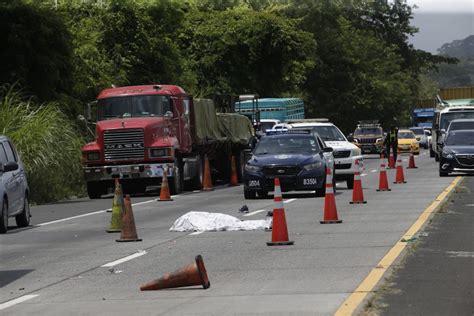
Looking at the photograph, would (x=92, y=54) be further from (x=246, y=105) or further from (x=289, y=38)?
(x=289, y=38)

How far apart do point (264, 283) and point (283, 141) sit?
653 inches

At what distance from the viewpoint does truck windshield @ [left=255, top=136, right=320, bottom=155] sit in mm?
28812

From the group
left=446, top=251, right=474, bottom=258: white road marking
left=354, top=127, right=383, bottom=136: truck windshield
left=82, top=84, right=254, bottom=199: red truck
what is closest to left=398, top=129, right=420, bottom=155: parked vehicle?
left=354, top=127, right=383, bottom=136: truck windshield

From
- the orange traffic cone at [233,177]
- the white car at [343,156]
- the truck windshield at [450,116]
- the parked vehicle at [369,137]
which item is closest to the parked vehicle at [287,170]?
the white car at [343,156]

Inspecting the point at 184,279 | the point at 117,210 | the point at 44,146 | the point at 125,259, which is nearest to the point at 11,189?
the point at 117,210

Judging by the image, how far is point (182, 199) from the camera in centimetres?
3048

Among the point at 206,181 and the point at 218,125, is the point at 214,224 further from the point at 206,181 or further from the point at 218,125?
the point at 218,125

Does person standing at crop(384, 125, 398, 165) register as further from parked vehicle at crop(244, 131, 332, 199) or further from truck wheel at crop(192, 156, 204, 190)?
parked vehicle at crop(244, 131, 332, 199)

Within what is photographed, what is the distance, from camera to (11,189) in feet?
70.5

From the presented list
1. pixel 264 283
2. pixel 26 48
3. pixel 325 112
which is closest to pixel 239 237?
pixel 264 283

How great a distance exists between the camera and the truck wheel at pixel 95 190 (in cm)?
3275

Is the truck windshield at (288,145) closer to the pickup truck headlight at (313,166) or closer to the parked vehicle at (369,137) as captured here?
the pickup truck headlight at (313,166)

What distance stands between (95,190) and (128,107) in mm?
2517

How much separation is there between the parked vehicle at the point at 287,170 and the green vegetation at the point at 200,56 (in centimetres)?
370
